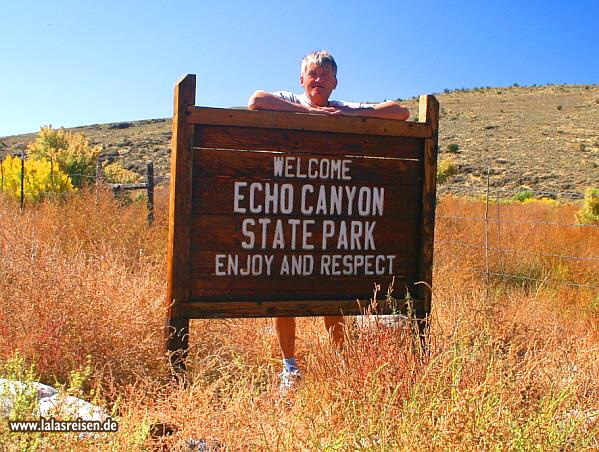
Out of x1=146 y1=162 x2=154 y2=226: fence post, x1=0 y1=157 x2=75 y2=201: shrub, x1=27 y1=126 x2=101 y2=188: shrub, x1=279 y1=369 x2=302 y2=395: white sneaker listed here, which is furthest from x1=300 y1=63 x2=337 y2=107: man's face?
x1=27 y1=126 x2=101 y2=188: shrub

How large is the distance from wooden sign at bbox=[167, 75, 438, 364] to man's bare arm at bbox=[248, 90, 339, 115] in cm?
13

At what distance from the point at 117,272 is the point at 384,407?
2.74 meters

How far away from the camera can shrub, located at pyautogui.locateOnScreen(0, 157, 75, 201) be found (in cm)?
1284

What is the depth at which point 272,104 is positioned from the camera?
4.02 meters

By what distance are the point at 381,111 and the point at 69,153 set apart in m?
14.6

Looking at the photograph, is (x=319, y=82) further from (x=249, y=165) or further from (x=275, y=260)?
(x=275, y=260)

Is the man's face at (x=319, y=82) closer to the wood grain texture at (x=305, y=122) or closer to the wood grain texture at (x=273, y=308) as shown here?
the wood grain texture at (x=305, y=122)

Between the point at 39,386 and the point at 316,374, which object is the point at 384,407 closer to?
the point at 316,374

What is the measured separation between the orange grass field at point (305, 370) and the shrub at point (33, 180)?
22.1ft

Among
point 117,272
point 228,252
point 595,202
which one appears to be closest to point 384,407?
point 228,252

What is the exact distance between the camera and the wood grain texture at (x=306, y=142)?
3.83 metres

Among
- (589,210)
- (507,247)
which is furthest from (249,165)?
(589,210)

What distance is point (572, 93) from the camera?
195 ft

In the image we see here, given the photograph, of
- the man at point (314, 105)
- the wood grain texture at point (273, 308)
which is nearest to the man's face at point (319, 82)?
the man at point (314, 105)
